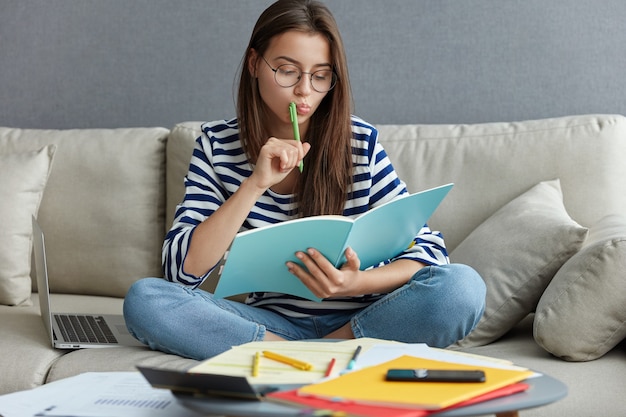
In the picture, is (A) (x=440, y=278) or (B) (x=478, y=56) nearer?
(A) (x=440, y=278)

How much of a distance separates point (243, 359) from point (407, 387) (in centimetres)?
24

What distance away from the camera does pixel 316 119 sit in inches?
71.8

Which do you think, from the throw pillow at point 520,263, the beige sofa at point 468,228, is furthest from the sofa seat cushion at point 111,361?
the throw pillow at point 520,263


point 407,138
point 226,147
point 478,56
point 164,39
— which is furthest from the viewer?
point 164,39

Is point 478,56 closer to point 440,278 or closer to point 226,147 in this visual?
point 226,147

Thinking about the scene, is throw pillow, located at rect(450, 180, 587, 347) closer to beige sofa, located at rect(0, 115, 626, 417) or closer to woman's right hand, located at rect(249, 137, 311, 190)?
beige sofa, located at rect(0, 115, 626, 417)

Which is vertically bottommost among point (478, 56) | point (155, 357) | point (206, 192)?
point (155, 357)

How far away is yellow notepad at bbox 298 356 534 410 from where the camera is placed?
0.91m

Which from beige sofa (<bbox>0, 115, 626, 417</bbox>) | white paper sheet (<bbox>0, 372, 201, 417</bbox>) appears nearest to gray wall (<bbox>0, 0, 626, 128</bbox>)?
beige sofa (<bbox>0, 115, 626, 417</bbox>)

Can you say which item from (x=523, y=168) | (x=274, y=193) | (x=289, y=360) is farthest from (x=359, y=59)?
(x=289, y=360)

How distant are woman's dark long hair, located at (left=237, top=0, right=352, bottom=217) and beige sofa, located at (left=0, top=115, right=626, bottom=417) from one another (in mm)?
360

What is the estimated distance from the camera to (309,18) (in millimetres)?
1729

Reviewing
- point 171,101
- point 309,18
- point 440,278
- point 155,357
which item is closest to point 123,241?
point 171,101

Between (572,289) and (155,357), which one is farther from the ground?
(572,289)
